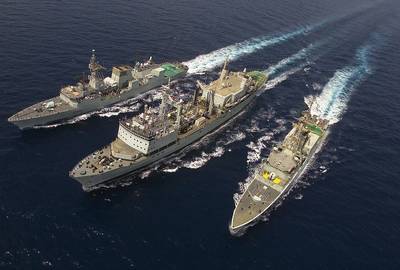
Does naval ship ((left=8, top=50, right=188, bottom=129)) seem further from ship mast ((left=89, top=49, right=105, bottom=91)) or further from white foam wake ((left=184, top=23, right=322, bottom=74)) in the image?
white foam wake ((left=184, top=23, right=322, bottom=74))

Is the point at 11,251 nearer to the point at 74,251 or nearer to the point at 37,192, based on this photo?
the point at 74,251

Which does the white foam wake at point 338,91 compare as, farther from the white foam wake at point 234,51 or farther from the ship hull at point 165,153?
the white foam wake at point 234,51

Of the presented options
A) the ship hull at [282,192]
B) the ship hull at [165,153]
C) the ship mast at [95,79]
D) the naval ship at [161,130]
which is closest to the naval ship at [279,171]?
the ship hull at [282,192]

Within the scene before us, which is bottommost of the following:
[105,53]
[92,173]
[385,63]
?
[92,173]

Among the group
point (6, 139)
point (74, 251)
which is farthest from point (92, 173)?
point (6, 139)

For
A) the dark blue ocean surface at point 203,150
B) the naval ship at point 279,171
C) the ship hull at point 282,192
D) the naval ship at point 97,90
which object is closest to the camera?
the dark blue ocean surface at point 203,150

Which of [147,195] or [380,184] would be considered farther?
[380,184]

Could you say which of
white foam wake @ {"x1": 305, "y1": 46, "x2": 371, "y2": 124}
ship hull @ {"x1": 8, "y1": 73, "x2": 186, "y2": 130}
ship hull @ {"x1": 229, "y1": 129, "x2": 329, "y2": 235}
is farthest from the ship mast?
white foam wake @ {"x1": 305, "y1": 46, "x2": 371, "y2": 124}
